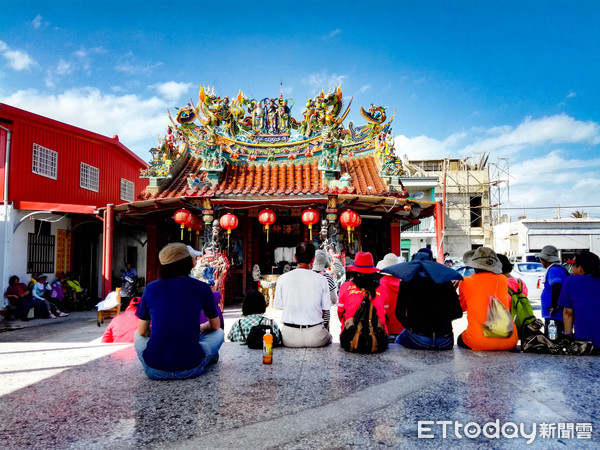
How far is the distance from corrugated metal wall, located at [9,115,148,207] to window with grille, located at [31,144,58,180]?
127 millimetres

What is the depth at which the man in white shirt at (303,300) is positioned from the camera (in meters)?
4.51

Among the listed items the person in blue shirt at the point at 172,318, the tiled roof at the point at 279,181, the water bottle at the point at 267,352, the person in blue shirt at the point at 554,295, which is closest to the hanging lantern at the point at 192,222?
the tiled roof at the point at 279,181

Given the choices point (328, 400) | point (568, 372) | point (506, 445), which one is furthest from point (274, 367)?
point (568, 372)

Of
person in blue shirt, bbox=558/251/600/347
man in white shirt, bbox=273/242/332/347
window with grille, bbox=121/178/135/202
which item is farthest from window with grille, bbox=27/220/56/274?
person in blue shirt, bbox=558/251/600/347

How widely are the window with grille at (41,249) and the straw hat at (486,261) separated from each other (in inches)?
462

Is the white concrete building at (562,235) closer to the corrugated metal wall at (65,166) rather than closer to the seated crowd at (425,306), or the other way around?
the seated crowd at (425,306)

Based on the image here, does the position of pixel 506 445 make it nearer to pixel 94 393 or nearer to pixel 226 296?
pixel 94 393

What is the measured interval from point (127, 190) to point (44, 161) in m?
4.89

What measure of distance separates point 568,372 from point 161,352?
12.8 ft

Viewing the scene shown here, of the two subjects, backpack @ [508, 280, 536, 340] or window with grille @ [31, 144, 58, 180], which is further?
window with grille @ [31, 144, 58, 180]

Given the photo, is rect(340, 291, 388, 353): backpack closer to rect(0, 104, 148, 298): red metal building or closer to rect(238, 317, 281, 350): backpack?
rect(238, 317, 281, 350): backpack

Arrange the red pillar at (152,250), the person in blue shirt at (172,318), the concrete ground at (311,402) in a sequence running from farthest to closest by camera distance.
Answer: the red pillar at (152,250)
the person in blue shirt at (172,318)
the concrete ground at (311,402)

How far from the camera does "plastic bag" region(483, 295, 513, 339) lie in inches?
167

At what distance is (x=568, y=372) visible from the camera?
12.6 feet
